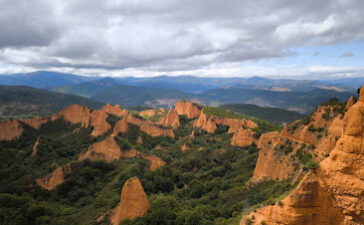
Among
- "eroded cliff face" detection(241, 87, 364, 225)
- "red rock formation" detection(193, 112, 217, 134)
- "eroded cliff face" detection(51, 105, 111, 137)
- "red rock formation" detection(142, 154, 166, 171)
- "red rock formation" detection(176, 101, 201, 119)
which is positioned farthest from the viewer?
"red rock formation" detection(176, 101, 201, 119)

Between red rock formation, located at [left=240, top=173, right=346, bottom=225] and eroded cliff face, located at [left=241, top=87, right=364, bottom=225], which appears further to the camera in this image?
red rock formation, located at [left=240, top=173, right=346, bottom=225]

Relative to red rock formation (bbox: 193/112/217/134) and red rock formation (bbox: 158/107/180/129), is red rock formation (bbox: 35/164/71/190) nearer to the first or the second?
red rock formation (bbox: 193/112/217/134)

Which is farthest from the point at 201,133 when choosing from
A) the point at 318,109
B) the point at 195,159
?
the point at 318,109

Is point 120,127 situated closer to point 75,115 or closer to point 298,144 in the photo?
point 75,115

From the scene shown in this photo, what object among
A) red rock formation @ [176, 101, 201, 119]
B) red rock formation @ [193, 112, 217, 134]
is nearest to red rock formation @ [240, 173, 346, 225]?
red rock formation @ [193, 112, 217, 134]

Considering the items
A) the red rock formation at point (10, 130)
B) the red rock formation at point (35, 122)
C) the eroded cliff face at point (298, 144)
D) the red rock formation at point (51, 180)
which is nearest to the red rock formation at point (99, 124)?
the red rock formation at point (35, 122)

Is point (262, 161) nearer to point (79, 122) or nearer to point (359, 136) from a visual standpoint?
point (359, 136)

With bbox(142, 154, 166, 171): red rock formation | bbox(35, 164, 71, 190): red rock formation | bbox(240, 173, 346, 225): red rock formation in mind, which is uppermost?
bbox(240, 173, 346, 225): red rock formation

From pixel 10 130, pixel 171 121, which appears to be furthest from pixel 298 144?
pixel 10 130
